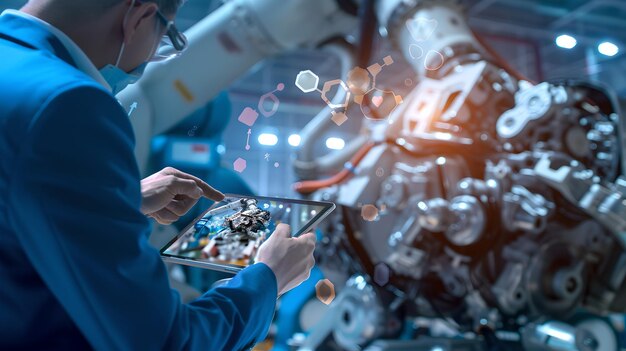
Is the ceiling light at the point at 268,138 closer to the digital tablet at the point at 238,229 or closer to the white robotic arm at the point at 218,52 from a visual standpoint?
the white robotic arm at the point at 218,52

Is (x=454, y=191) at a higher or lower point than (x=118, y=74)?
lower

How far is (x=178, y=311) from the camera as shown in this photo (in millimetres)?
664

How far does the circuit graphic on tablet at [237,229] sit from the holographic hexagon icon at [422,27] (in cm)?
201

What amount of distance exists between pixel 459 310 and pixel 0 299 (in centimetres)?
214

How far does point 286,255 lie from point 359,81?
101 inches

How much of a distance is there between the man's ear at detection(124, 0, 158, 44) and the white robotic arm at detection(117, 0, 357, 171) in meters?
1.91

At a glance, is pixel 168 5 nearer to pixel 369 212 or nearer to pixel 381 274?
pixel 369 212

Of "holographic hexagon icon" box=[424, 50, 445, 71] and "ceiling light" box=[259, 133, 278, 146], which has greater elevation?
"holographic hexagon icon" box=[424, 50, 445, 71]

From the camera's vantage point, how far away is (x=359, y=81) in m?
3.29

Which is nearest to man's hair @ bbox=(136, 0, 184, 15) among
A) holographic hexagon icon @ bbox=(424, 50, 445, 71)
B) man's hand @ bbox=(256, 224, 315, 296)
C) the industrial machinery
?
man's hand @ bbox=(256, 224, 315, 296)

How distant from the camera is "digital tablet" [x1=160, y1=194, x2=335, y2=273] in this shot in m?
0.91

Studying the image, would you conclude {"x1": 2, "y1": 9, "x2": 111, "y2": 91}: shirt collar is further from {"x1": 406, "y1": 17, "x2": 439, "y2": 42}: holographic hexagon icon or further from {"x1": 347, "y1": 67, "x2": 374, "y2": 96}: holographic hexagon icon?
{"x1": 347, "y1": 67, "x2": 374, "y2": 96}: holographic hexagon icon

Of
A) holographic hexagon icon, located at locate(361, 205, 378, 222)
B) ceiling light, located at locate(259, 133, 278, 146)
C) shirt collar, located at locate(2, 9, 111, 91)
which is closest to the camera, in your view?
shirt collar, located at locate(2, 9, 111, 91)

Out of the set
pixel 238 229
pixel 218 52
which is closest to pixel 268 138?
pixel 218 52
